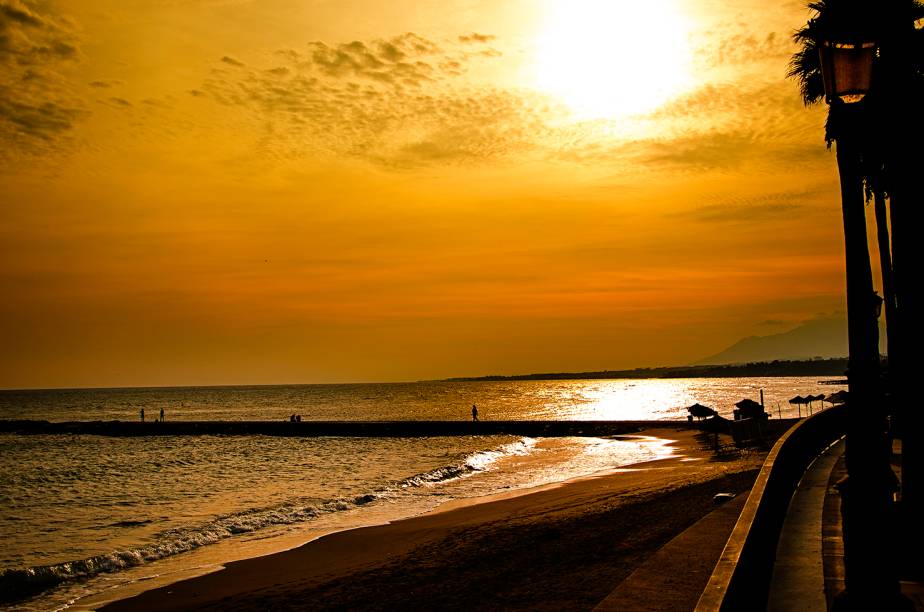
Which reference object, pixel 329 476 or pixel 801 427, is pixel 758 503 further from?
pixel 329 476

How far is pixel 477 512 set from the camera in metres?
24.3

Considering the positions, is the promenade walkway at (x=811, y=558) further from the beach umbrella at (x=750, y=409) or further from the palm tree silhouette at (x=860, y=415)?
the beach umbrella at (x=750, y=409)

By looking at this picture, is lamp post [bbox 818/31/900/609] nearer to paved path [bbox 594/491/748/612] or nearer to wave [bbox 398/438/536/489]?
paved path [bbox 594/491/748/612]

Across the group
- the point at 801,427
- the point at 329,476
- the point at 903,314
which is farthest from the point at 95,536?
the point at 903,314

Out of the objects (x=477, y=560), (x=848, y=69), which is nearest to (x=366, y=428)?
(x=477, y=560)

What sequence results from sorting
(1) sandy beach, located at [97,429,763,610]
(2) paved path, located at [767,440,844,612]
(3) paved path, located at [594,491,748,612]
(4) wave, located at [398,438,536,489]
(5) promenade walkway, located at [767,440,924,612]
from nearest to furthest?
(5) promenade walkway, located at [767,440,924,612] → (2) paved path, located at [767,440,844,612] → (3) paved path, located at [594,491,748,612] → (1) sandy beach, located at [97,429,763,610] → (4) wave, located at [398,438,536,489]

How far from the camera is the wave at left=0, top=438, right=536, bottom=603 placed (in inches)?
691

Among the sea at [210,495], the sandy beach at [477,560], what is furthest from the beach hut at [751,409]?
the sandy beach at [477,560]

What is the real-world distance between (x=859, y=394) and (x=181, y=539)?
21095 mm

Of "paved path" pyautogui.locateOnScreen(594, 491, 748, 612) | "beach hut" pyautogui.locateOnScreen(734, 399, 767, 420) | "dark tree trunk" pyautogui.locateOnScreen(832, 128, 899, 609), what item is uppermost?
"dark tree trunk" pyautogui.locateOnScreen(832, 128, 899, 609)

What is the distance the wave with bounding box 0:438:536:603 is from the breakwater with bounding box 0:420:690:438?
35.8 meters

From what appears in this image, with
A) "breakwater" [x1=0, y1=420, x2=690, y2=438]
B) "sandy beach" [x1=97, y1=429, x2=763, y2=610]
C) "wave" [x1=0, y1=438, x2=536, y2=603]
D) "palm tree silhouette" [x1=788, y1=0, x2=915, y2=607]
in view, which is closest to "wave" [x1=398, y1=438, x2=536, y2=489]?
"wave" [x1=0, y1=438, x2=536, y2=603]

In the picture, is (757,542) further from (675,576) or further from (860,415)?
(675,576)

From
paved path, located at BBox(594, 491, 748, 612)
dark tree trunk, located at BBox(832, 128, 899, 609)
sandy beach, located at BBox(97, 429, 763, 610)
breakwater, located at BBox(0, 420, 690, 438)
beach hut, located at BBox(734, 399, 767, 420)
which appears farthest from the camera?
breakwater, located at BBox(0, 420, 690, 438)
